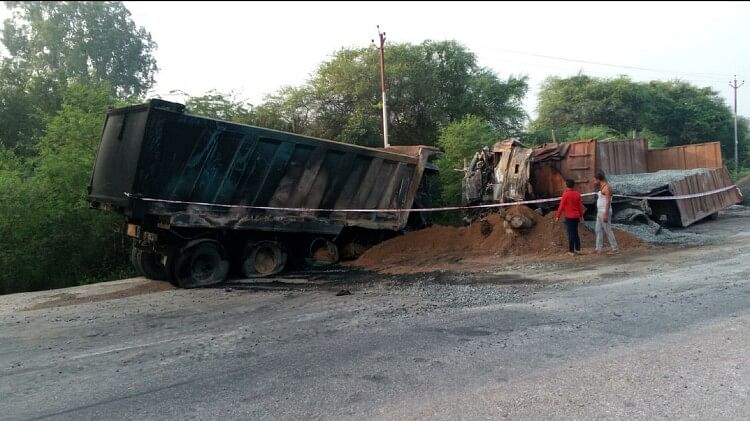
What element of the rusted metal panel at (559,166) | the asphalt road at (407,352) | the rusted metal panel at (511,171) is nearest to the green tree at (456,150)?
the rusted metal panel at (511,171)

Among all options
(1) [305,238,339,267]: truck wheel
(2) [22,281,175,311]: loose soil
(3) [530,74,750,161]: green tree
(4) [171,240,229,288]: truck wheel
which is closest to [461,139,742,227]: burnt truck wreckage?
(1) [305,238,339,267]: truck wheel

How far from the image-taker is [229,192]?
923cm

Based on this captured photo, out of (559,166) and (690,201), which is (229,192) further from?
(690,201)

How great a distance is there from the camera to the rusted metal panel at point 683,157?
17125 millimetres

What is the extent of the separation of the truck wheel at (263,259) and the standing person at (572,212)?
5.40 meters

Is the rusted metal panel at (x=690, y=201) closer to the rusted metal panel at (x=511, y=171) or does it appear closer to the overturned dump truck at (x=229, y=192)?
the rusted metal panel at (x=511, y=171)

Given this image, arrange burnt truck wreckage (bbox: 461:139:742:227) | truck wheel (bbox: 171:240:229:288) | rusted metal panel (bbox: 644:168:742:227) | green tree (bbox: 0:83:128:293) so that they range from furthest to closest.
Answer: rusted metal panel (bbox: 644:168:742:227) → burnt truck wreckage (bbox: 461:139:742:227) → green tree (bbox: 0:83:128:293) → truck wheel (bbox: 171:240:229:288)

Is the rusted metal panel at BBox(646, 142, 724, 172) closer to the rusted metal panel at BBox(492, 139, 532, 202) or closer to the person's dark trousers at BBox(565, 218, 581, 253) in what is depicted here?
the rusted metal panel at BBox(492, 139, 532, 202)

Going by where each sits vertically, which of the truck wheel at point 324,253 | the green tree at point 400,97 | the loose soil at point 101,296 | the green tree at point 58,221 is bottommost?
the loose soil at point 101,296

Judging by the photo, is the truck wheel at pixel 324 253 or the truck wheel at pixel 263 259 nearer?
the truck wheel at pixel 263 259

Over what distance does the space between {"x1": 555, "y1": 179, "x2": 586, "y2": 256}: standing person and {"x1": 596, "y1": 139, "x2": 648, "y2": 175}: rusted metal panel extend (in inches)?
154

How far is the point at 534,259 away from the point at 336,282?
3758mm

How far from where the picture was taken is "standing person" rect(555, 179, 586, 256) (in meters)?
9.89

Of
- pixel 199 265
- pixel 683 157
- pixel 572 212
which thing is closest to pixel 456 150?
pixel 572 212
